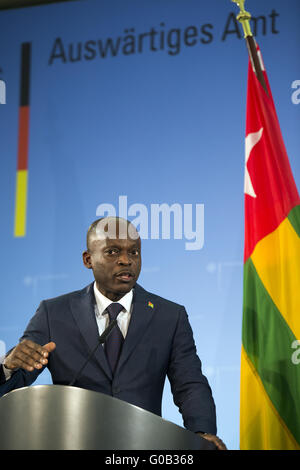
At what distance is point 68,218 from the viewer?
3.83 m

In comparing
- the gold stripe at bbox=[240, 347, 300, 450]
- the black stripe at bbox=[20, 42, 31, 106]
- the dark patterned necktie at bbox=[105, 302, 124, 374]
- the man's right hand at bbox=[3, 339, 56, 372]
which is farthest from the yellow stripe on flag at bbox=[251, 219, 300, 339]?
the black stripe at bbox=[20, 42, 31, 106]

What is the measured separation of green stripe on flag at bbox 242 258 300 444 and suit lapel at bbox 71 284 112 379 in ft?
2.67

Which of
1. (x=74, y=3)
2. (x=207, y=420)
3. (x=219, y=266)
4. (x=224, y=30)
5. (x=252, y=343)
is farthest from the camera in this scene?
(x=74, y=3)

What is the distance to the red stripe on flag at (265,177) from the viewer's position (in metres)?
3.04

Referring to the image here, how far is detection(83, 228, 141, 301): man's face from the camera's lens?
2.58 m

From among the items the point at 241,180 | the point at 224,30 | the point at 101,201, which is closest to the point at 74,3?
the point at 224,30

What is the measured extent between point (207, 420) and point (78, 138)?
2262 mm

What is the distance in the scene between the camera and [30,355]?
199cm

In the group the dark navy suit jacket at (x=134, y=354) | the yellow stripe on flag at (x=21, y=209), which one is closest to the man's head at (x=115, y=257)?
the dark navy suit jacket at (x=134, y=354)

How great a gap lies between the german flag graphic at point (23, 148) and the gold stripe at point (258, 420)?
1.72 m

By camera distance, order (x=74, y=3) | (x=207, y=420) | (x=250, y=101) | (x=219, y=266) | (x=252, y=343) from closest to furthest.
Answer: (x=207, y=420) < (x=252, y=343) < (x=250, y=101) < (x=219, y=266) < (x=74, y=3)

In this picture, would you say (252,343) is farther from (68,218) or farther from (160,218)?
(68,218)

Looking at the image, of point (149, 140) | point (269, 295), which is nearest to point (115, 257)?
point (269, 295)

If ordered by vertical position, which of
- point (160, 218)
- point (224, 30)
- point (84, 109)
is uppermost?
point (224, 30)
